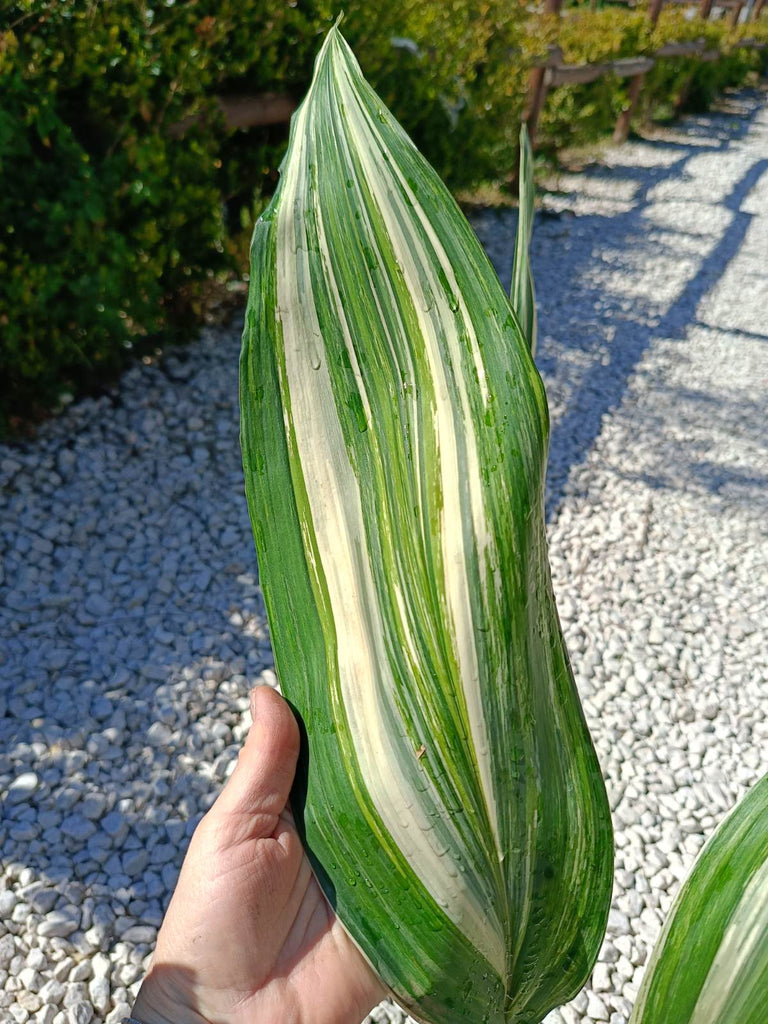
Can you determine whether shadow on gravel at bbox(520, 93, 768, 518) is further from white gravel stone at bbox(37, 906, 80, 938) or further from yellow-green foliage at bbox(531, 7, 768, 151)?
white gravel stone at bbox(37, 906, 80, 938)

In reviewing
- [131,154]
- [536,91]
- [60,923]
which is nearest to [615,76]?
[536,91]

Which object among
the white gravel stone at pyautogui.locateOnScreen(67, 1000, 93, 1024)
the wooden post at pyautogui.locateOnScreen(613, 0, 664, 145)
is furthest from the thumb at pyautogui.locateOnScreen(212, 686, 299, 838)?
the wooden post at pyautogui.locateOnScreen(613, 0, 664, 145)

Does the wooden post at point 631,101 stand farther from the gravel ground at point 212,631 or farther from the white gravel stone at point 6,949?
the white gravel stone at point 6,949

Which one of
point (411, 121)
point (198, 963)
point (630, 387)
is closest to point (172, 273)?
point (411, 121)

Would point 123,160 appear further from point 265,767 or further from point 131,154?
point 265,767

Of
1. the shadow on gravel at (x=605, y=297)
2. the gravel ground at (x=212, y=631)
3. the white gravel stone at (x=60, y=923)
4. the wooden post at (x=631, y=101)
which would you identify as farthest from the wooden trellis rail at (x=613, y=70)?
the white gravel stone at (x=60, y=923)
